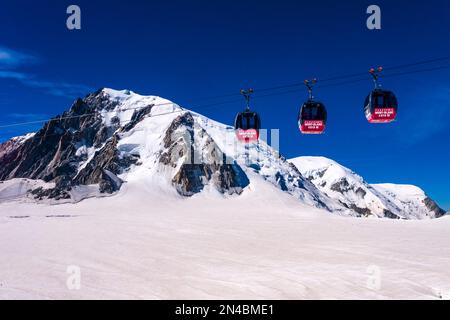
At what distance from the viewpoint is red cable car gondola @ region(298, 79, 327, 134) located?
22.0m

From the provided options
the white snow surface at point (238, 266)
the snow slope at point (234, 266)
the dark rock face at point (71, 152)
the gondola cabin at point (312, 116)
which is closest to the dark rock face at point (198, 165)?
the dark rock face at point (71, 152)

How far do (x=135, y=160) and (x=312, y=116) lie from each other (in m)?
115

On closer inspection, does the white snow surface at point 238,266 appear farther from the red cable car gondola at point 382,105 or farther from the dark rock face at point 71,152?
the dark rock face at point 71,152

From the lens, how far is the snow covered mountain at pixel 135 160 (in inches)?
4710

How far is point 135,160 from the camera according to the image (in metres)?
132

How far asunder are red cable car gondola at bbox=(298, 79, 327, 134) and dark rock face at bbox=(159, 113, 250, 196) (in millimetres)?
96974

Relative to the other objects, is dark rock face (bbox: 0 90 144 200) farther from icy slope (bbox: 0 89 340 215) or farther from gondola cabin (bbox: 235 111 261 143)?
gondola cabin (bbox: 235 111 261 143)

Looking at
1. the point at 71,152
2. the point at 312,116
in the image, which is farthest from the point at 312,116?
the point at 71,152

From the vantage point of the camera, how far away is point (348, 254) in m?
26.0

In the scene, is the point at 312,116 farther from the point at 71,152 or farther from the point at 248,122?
the point at 71,152

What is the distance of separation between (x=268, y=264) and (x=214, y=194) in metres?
97.1
